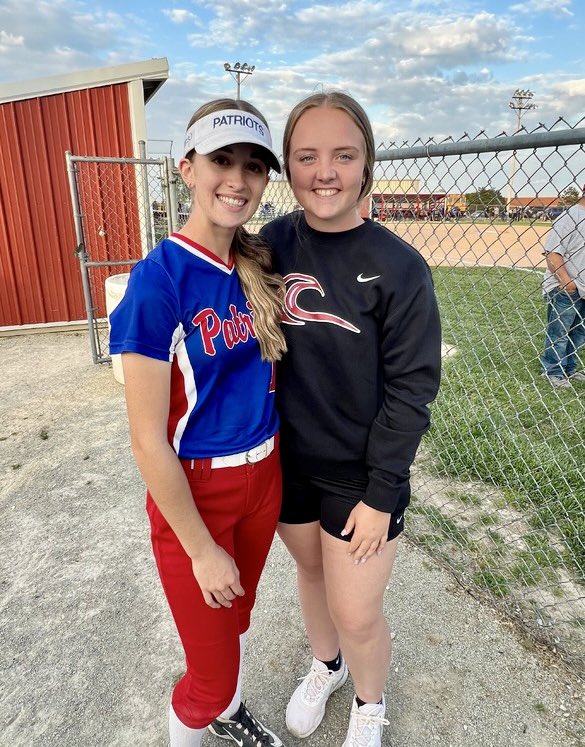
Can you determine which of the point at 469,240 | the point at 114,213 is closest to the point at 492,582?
the point at 469,240

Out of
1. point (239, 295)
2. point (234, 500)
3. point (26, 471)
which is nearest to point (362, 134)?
point (239, 295)

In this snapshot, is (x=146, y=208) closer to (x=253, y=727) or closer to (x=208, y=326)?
(x=208, y=326)

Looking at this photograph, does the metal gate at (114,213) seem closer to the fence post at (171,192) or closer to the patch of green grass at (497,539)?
the fence post at (171,192)

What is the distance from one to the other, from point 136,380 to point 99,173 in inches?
275

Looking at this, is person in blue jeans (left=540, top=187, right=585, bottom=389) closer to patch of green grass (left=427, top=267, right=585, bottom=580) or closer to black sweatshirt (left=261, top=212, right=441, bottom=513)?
patch of green grass (left=427, top=267, right=585, bottom=580)

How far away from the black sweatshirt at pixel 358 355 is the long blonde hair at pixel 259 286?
64mm

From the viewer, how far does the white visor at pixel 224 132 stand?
1.27m

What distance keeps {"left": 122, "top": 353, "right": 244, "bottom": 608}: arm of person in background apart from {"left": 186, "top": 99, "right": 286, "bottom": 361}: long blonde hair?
12.2 inches

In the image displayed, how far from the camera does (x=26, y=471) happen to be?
3.67m

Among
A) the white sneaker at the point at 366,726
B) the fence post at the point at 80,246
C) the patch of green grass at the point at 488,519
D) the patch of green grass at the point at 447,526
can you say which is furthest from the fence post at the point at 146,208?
the white sneaker at the point at 366,726

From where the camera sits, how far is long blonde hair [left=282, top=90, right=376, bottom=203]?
1.39 metres

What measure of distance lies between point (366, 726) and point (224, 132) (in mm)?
1890

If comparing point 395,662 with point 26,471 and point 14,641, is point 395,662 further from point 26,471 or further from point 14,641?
point 26,471

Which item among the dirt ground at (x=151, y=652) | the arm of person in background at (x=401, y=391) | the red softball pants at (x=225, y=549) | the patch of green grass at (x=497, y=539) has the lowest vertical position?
the dirt ground at (x=151, y=652)
